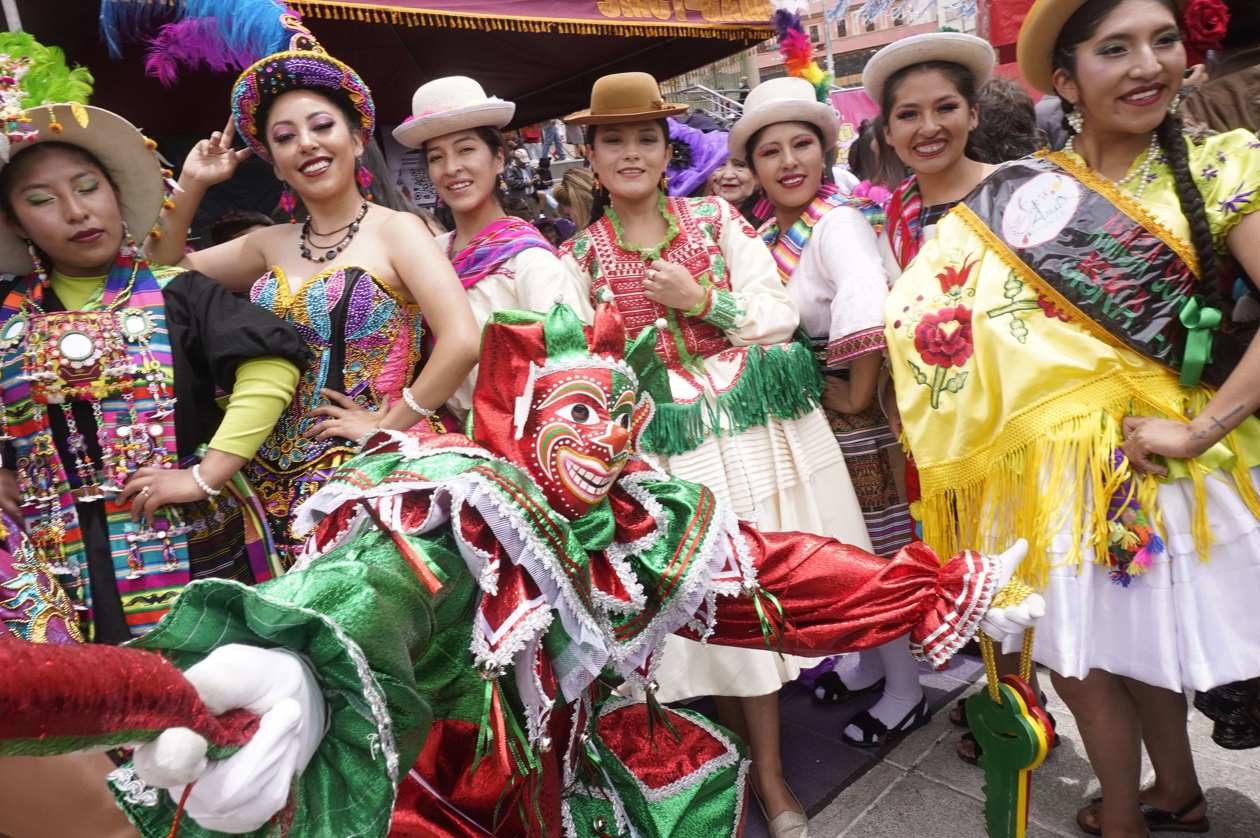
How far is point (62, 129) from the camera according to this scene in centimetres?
189

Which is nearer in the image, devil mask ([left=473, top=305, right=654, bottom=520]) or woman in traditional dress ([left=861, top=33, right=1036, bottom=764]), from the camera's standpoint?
devil mask ([left=473, top=305, right=654, bottom=520])

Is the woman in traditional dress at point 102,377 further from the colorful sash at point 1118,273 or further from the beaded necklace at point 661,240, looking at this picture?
the colorful sash at point 1118,273

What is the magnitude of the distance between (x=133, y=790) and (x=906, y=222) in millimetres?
2341

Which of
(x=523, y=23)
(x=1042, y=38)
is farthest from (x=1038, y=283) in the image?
(x=523, y=23)

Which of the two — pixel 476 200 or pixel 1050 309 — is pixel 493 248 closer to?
pixel 476 200

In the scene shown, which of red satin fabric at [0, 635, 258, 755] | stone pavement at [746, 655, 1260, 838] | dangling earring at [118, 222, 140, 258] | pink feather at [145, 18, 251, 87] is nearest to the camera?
red satin fabric at [0, 635, 258, 755]

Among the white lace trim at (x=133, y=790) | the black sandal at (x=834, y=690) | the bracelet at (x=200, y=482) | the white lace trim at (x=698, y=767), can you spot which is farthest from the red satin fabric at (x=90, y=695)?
the black sandal at (x=834, y=690)

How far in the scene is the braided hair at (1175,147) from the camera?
5.52ft

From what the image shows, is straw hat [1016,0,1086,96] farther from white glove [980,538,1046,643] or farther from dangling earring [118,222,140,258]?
dangling earring [118,222,140,258]

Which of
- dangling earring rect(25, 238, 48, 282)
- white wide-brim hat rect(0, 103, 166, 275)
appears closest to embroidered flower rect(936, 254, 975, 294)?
white wide-brim hat rect(0, 103, 166, 275)

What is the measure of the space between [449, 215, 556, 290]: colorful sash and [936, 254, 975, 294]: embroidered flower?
112 cm

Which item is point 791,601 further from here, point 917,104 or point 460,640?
point 917,104

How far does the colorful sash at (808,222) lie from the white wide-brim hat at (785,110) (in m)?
0.21

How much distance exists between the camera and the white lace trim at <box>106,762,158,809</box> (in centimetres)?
96
